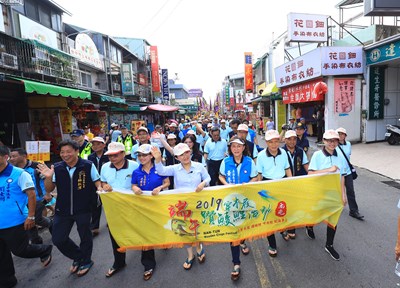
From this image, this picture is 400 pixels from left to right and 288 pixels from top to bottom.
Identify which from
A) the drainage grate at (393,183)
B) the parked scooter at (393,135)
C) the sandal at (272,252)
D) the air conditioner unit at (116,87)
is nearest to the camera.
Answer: the sandal at (272,252)

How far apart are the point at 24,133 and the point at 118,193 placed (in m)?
8.58

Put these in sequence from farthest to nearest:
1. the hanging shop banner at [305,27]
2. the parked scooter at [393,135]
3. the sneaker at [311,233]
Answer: the hanging shop banner at [305,27]
the parked scooter at [393,135]
the sneaker at [311,233]

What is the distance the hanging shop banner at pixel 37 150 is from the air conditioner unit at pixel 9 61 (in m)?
6.00

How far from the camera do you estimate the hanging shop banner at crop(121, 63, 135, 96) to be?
21328mm

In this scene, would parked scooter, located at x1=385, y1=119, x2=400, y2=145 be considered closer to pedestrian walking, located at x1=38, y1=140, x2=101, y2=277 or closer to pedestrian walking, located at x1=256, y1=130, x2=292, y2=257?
pedestrian walking, located at x1=256, y1=130, x2=292, y2=257

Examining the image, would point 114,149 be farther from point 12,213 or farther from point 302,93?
point 302,93

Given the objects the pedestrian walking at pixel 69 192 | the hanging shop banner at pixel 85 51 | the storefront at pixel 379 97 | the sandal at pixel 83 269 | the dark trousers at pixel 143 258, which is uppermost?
the hanging shop banner at pixel 85 51

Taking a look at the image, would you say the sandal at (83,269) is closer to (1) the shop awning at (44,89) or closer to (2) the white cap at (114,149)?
(2) the white cap at (114,149)

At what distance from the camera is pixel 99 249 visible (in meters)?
4.11

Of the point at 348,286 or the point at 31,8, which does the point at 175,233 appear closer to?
the point at 348,286

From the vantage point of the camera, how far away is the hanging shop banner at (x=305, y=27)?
14391 millimetres

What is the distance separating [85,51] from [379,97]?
57.7ft

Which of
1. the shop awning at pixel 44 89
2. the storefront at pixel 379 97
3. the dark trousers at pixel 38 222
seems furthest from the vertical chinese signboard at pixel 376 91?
the dark trousers at pixel 38 222

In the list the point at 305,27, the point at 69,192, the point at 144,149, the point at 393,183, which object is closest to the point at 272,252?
the point at 144,149
